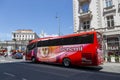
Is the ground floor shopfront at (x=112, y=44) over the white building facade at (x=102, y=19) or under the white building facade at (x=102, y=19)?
under

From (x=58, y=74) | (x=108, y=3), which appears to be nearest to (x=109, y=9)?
(x=108, y=3)

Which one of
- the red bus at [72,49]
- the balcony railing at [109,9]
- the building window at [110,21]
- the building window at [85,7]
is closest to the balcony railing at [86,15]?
the building window at [85,7]

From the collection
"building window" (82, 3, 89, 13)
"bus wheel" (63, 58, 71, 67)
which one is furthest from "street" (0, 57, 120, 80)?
"building window" (82, 3, 89, 13)

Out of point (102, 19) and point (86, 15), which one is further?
point (86, 15)

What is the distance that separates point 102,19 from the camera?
3078cm

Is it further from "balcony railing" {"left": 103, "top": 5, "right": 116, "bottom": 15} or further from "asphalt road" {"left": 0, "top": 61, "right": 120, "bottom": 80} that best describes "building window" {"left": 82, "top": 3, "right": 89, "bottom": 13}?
"asphalt road" {"left": 0, "top": 61, "right": 120, "bottom": 80}

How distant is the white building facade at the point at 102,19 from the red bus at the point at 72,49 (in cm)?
957

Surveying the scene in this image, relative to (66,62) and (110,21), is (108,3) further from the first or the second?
(66,62)

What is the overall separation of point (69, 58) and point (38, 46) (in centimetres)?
642

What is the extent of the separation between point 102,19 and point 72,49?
12423 millimetres

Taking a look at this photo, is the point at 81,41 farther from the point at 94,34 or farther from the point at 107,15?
the point at 107,15

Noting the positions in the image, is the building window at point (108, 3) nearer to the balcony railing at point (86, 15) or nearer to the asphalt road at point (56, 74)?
the balcony railing at point (86, 15)

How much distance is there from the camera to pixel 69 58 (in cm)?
2094

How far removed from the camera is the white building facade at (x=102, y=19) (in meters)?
28.7
